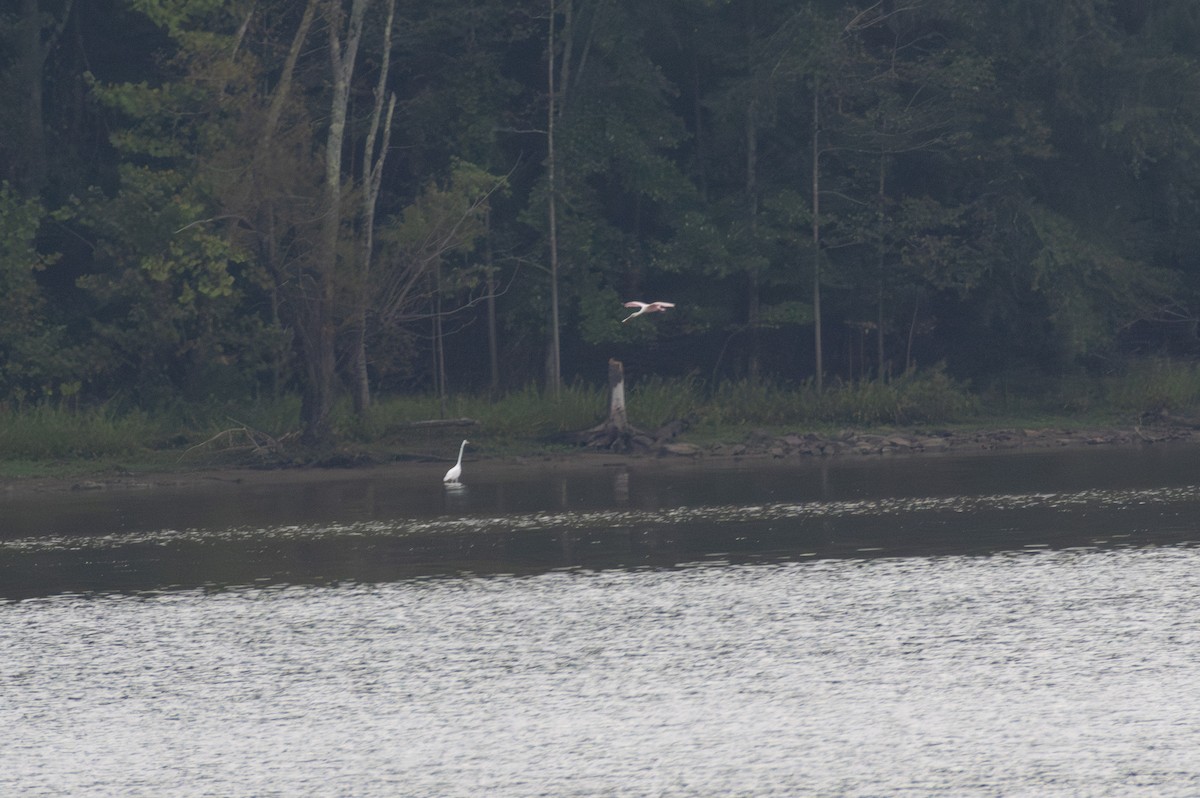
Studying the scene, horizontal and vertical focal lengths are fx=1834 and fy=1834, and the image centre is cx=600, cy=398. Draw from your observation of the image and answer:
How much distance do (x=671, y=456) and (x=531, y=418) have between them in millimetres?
3085

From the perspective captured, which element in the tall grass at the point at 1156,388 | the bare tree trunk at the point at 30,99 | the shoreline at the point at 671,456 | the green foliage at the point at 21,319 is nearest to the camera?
the shoreline at the point at 671,456

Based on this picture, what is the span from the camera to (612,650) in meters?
13.7

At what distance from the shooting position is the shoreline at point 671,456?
28.6m

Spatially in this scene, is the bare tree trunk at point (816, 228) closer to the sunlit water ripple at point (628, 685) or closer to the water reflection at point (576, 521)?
the water reflection at point (576, 521)

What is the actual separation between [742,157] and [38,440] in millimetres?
17823

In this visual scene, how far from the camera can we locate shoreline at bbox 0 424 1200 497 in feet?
93.8

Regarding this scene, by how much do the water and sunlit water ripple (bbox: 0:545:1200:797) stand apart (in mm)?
35

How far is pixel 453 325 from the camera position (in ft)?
137

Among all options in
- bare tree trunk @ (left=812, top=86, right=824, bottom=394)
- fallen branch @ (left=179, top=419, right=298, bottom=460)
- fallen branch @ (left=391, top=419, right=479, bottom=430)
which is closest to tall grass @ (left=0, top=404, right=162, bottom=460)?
fallen branch @ (left=179, top=419, right=298, bottom=460)

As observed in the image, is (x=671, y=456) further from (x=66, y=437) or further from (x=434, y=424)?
(x=66, y=437)

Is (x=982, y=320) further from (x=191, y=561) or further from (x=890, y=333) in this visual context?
(x=191, y=561)

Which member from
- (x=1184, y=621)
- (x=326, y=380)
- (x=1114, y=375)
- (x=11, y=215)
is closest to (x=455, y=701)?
(x=1184, y=621)

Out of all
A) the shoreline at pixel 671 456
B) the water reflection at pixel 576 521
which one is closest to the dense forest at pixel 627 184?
the shoreline at pixel 671 456

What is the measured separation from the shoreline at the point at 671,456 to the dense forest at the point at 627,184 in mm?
3928
